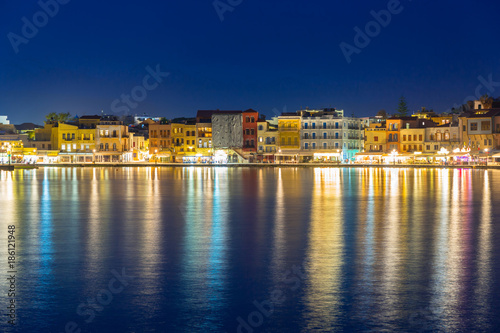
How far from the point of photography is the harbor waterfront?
28.2 feet

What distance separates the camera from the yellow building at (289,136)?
323 feet

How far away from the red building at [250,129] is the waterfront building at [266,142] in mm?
723

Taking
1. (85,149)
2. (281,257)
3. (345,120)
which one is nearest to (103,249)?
(281,257)

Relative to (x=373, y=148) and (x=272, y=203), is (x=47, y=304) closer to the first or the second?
(x=272, y=203)

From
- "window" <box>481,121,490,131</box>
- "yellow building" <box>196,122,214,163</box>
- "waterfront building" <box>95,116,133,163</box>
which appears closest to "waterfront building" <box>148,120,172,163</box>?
"waterfront building" <box>95,116,133,163</box>

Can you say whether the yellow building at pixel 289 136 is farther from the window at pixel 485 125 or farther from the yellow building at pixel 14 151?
the yellow building at pixel 14 151

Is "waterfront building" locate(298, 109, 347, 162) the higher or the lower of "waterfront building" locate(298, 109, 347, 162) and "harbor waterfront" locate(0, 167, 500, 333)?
the higher

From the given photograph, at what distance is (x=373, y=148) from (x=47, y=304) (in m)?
91.8

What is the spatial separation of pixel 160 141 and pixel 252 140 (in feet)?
56.5

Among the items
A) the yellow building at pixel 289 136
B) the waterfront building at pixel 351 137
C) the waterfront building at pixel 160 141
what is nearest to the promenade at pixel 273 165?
the yellow building at pixel 289 136

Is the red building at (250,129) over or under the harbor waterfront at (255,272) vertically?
over

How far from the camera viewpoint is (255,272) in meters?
11.5

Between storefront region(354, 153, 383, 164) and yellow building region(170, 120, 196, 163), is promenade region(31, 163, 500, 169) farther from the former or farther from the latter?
yellow building region(170, 120, 196, 163)

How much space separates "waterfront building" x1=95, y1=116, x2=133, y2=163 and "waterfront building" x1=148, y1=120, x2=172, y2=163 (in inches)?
197
